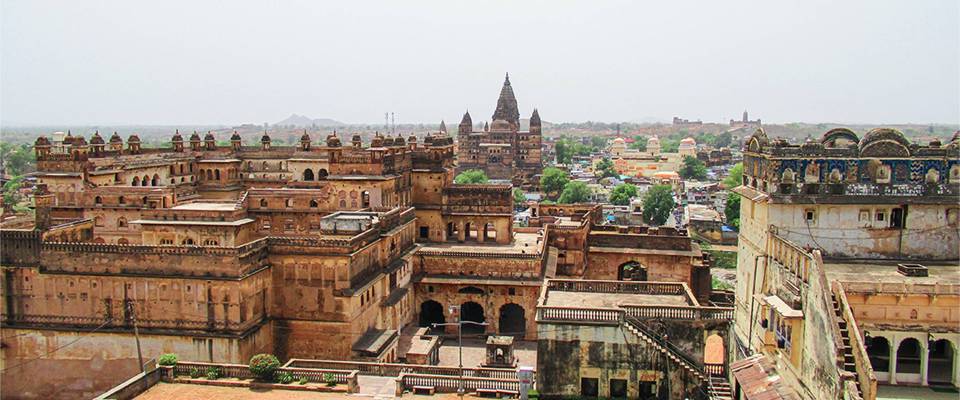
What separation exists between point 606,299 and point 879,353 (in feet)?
30.2

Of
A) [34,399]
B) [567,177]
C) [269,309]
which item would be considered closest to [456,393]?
[269,309]

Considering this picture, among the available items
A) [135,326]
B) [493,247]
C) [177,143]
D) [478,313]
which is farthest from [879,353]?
[177,143]

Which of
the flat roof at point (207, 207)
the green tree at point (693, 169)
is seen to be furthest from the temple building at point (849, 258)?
the green tree at point (693, 169)

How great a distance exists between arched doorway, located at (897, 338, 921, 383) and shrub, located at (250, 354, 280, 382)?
2018 cm

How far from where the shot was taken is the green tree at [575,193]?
4230 inches

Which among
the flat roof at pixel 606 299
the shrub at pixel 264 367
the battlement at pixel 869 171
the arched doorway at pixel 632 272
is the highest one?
the battlement at pixel 869 171

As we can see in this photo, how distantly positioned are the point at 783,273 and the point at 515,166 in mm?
104299

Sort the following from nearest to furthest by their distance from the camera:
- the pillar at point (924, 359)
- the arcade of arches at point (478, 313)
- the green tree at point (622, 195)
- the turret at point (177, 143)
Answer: the pillar at point (924, 359)
the arcade of arches at point (478, 313)
the turret at point (177, 143)
the green tree at point (622, 195)

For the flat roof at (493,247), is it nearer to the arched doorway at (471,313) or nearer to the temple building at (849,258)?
the arched doorway at (471,313)

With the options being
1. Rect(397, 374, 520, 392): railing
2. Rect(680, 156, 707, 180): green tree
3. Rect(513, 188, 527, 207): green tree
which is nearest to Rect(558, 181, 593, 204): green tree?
Rect(513, 188, 527, 207): green tree

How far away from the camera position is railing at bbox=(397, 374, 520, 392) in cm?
2712

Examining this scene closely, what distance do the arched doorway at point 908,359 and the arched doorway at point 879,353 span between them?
1.21 feet

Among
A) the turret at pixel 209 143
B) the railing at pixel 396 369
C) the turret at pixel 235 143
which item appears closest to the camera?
the railing at pixel 396 369

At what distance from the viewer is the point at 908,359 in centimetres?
2497
